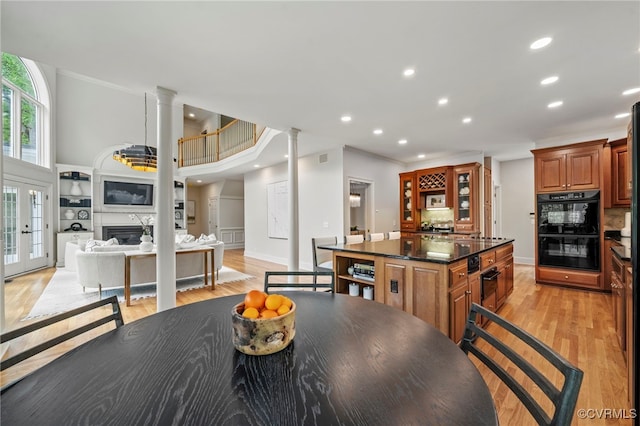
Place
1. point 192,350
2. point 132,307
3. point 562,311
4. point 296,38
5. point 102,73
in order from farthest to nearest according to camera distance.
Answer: point 132,307 < point 562,311 < point 102,73 < point 296,38 < point 192,350

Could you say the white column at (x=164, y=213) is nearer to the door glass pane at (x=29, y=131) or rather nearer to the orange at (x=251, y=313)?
the orange at (x=251, y=313)

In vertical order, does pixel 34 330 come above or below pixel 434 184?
below

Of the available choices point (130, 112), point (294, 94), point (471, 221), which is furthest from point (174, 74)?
point (130, 112)

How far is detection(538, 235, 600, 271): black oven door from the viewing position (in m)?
4.32

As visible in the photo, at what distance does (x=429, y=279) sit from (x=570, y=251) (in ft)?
13.1

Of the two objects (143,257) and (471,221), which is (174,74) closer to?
(143,257)

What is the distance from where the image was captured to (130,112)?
8.63m

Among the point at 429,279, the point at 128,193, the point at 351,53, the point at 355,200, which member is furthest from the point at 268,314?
the point at 128,193

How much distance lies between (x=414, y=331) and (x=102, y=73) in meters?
3.64

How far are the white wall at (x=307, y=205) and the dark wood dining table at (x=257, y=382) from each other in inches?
182

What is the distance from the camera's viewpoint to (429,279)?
227 centimetres

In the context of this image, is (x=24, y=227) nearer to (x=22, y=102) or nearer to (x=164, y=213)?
(x=22, y=102)

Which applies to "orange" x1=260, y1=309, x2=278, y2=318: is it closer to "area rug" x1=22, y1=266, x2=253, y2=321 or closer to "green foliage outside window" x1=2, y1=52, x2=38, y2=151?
"area rug" x1=22, y1=266, x2=253, y2=321

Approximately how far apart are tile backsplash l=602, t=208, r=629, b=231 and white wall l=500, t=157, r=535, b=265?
1.91 m
